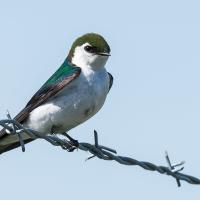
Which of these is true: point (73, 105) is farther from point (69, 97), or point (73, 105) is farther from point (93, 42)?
point (93, 42)

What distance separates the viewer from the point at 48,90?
795 centimetres

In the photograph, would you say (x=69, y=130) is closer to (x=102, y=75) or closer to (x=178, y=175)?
(x=102, y=75)

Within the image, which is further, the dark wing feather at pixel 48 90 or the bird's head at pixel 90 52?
the bird's head at pixel 90 52

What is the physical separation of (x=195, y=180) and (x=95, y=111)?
8.37 ft

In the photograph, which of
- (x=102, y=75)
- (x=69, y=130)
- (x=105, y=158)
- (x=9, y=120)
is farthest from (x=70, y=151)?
(x=9, y=120)

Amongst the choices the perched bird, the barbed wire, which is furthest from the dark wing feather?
the barbed wire

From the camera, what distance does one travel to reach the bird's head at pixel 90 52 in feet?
26.9

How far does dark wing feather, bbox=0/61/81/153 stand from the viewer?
786cm

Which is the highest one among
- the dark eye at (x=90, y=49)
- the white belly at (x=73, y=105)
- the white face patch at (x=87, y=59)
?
the dark eye at (x=90, y=49)

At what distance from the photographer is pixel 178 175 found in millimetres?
5445

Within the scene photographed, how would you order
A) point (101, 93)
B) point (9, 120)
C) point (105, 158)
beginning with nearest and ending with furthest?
point (9, 120) → point (105, 158) → point (101, 93)

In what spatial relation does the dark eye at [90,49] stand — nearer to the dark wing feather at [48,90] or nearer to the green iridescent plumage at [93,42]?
the green iridescent plumage at [93,42]

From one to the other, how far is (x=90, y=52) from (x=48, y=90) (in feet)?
2.28

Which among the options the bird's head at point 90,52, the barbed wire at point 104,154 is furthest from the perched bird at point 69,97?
the barbed wire at point 104,154
